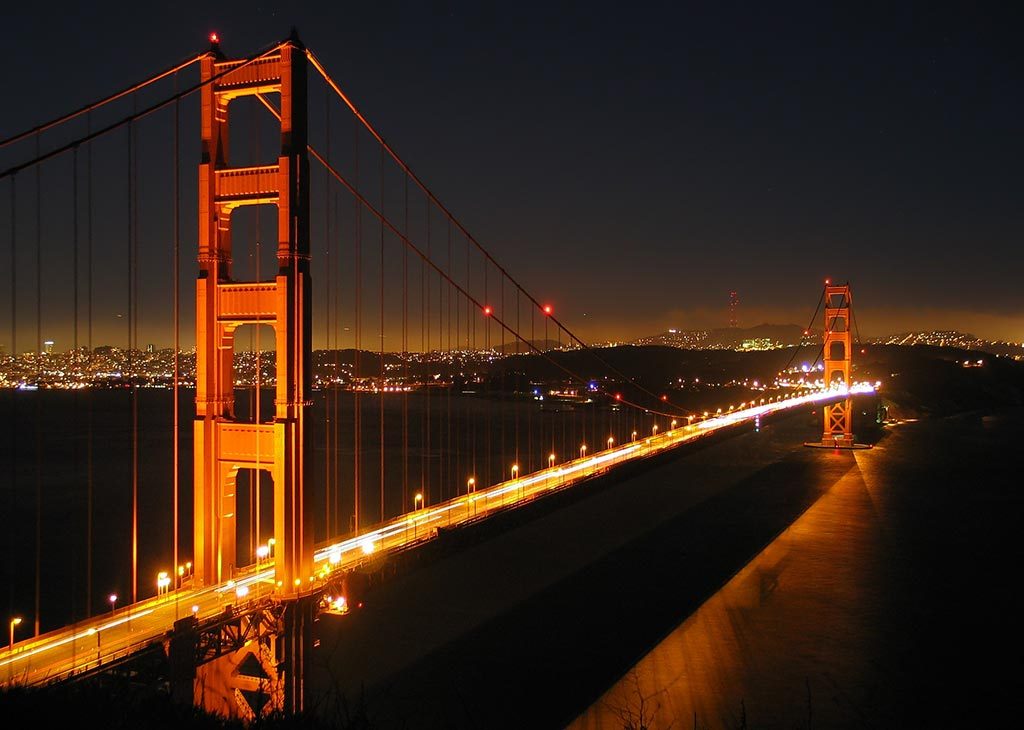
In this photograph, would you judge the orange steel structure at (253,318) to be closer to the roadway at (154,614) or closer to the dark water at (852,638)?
the roadway at (154,614)

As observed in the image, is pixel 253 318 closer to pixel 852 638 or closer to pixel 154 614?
pixel 154 614

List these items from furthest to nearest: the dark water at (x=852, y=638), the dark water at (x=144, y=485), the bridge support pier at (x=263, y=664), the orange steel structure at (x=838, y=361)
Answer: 1. the orange steel structure at (x=838, y=361)
2. the dark water at (x=144, y=485)
3. the dark water at (x=852, y=638)
4. the bridge support pier at (x=263, y=664)

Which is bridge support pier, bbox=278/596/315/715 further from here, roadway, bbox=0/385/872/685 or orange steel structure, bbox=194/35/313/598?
roadway, bbox=0/385/872/685

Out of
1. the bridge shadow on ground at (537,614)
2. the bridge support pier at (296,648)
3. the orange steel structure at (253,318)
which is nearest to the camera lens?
the bridge support pier at (296,648)

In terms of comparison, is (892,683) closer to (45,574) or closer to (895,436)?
(45,574)

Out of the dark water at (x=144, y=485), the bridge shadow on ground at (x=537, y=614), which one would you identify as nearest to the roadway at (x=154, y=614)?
the bridge shadow on ground at (x=537, y=614)
